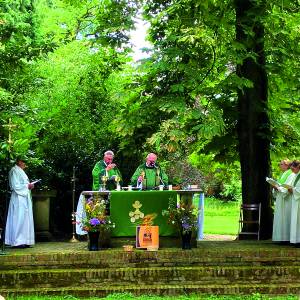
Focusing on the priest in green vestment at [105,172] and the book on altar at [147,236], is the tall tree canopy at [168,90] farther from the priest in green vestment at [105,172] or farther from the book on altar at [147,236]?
the book on altar at [147,236]

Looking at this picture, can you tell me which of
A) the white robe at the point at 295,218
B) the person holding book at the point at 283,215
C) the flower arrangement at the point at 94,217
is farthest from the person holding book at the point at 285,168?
the flower arrangement at the point at 94,217

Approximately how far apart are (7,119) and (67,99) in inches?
202

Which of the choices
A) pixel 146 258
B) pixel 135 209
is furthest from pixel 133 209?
pixel 146 258

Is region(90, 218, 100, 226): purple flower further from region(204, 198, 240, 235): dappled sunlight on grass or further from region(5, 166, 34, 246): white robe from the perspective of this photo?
region(204, 198, 240, 235): dappled sunlight on grass

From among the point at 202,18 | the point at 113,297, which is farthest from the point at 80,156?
the point at 113,297

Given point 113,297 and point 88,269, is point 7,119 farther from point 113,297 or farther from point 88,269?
point 113,297

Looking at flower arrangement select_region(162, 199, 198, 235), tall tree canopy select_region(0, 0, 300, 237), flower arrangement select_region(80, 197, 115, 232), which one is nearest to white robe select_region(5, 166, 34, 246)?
tall tree canopy select_region(0, 0, 300, 237)

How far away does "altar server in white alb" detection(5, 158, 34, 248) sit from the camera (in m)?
12.2

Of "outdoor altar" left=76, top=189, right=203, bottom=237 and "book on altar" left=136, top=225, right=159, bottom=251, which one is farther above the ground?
"outdoor altar" left=76, top=189, right=203, bottom=237

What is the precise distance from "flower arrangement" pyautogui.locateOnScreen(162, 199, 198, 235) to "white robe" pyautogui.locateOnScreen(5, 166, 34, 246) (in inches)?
113

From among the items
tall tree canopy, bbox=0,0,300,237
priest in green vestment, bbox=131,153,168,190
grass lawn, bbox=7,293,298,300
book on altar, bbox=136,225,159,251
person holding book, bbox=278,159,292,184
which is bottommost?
grass lawn, bbox=7,293,298,300

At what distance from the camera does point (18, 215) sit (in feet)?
40.1

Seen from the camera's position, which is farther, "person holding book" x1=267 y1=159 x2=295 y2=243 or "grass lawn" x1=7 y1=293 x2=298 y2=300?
"person holding book" x1=267 y1=159 x2=295 y2=243

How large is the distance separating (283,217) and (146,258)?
359 cm
